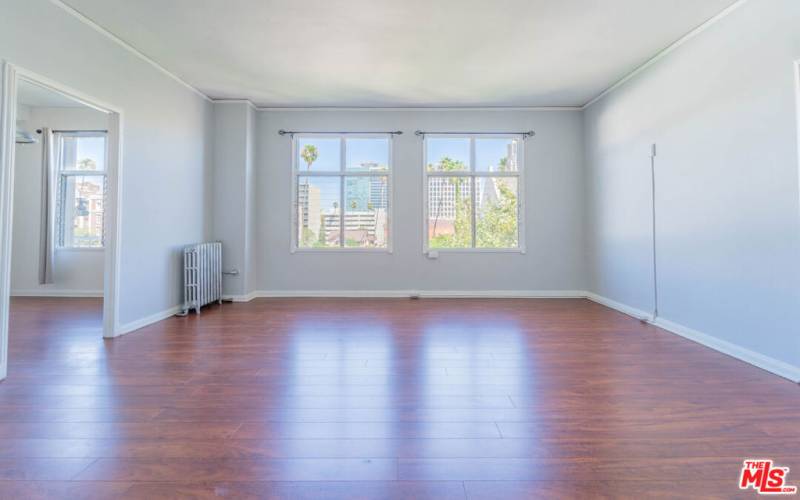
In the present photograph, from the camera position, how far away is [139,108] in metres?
3.75

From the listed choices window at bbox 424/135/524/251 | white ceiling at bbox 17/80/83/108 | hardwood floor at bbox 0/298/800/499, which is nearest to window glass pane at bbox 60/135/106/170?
white ceiling at bbox 17/80/83/108

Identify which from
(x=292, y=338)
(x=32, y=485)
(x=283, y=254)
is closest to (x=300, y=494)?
(x=32, y=485)

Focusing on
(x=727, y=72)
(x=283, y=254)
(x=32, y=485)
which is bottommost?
(x=32, y=485)

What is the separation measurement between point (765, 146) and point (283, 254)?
A: 210 inches

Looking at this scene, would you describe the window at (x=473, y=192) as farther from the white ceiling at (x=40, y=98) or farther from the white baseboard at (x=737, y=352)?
the white ceiling at (x=40, y=98)

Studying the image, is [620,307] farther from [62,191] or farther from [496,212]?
[62,191]

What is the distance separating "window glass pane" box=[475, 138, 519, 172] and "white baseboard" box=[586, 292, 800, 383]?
101 inches

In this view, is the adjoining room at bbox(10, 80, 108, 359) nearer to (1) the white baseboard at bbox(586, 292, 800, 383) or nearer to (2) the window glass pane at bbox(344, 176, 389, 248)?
(2) the window glass pane at bbox(344, 176, 389, 248)

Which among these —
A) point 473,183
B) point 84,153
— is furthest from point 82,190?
point 473,183

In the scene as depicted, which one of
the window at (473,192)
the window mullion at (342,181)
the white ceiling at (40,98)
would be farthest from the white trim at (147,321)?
the window at (473,192)

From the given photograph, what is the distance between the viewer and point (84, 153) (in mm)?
5773

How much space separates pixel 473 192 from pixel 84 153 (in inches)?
240

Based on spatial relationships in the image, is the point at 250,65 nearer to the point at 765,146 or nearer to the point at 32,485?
the point at 32,485

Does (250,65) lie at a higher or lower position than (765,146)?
higher
